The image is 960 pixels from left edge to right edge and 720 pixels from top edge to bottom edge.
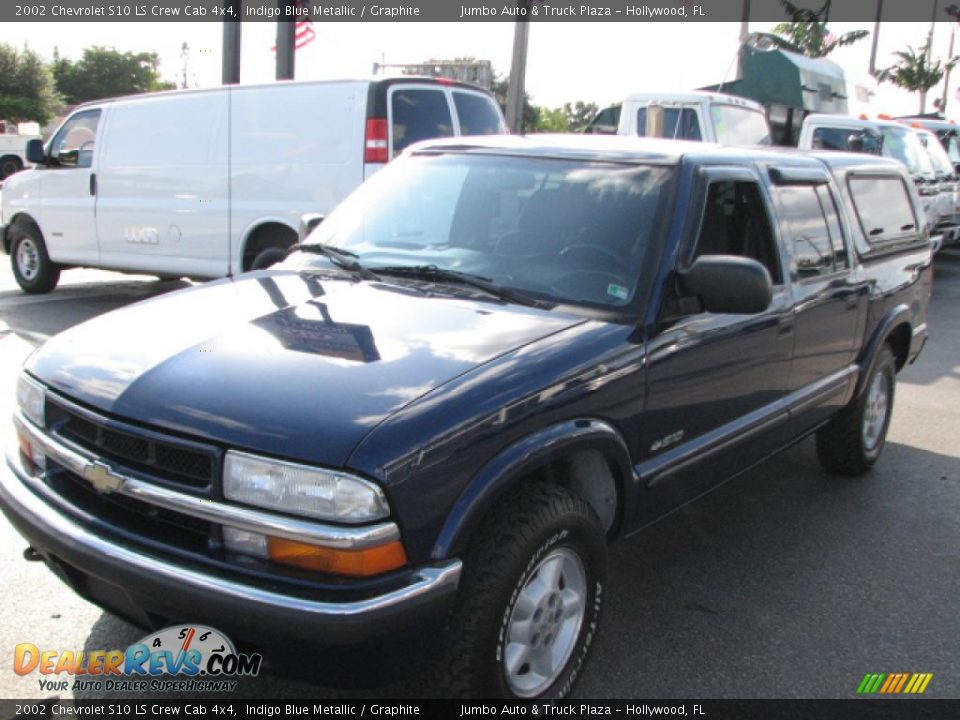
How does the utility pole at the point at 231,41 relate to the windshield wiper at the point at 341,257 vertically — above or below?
above

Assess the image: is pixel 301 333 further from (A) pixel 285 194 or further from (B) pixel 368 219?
(A) pixel 285 194

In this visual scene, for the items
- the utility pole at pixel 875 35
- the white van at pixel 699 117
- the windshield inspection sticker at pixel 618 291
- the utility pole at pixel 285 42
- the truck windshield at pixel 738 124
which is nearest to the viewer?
the windshield inspection sticker at pixel 618 291

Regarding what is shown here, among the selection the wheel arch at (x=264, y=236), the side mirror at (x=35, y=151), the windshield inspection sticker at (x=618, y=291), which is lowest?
the wheel arch at (x=264, y=236)

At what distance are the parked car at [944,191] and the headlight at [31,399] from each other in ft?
45.4

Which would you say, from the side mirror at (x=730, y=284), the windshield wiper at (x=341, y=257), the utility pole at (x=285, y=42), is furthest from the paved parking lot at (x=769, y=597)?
the utility pole at (x=285, y=42)

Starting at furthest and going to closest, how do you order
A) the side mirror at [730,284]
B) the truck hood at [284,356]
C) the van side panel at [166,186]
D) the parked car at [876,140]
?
the parked car at [876,140] → the van side panel at [166,186] → the side mirror at [730,284] → the truck hood at [284,356]

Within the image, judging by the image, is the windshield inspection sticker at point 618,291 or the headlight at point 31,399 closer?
the headlight at point 31,399

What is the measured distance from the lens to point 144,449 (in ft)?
8.22

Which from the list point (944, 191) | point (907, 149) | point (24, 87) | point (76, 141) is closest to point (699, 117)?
point (907, 149)

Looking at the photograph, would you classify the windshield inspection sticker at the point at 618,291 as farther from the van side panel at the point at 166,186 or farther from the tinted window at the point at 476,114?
the van side panel at the point at 166,186

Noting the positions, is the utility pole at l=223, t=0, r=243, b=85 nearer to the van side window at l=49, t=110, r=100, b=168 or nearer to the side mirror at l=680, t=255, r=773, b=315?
the van side window at l=49, t=110, r=100, b=168

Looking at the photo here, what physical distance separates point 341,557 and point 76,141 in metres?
9.14

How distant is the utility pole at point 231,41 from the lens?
48.5ft

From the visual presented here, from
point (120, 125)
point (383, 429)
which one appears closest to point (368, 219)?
point (383, 429)
